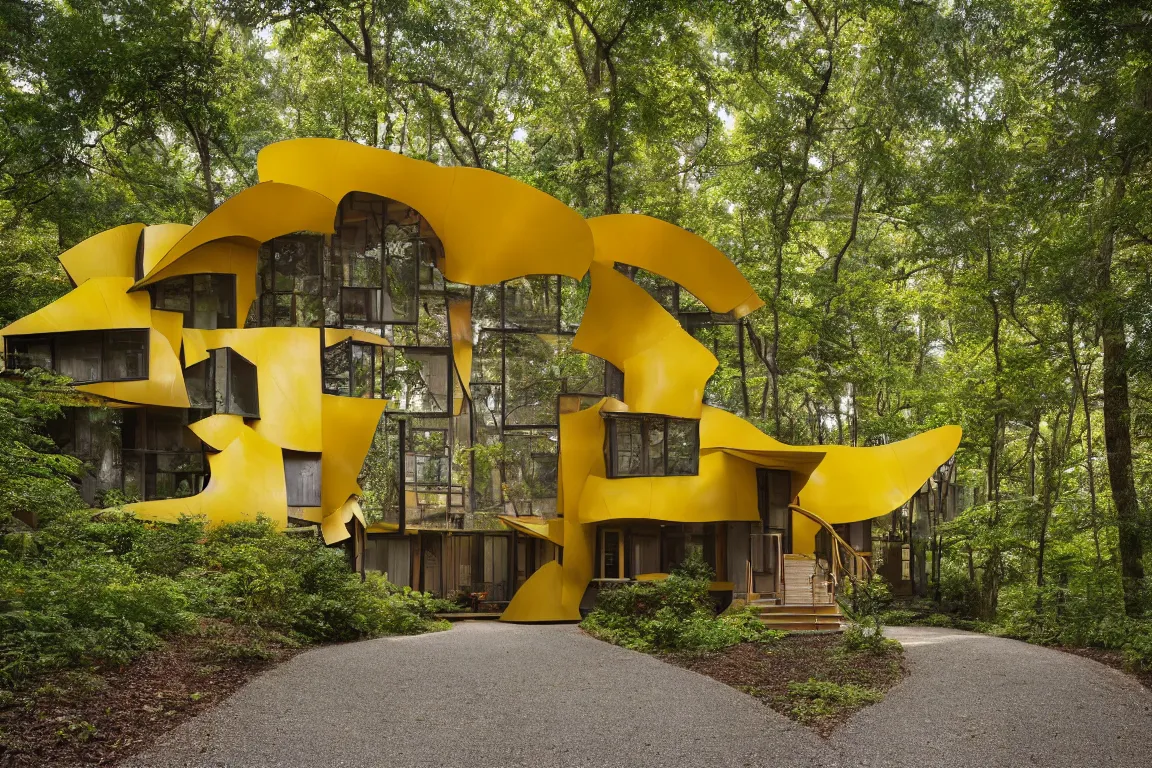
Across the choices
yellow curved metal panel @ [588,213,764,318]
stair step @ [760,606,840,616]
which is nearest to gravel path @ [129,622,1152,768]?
stair step @ [760,606,840,616]

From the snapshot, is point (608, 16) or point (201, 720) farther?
point (608, 16)

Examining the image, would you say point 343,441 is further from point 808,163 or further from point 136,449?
point 808,163

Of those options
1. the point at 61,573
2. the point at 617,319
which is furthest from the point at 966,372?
the point at 61,573

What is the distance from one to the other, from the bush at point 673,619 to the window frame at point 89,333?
9.14m

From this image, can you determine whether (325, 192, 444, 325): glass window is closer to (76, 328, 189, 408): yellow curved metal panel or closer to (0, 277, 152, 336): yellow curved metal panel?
(76, 328, 189, 408): yellow curved metal panel

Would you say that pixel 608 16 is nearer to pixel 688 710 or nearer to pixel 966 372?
pixel 966 372

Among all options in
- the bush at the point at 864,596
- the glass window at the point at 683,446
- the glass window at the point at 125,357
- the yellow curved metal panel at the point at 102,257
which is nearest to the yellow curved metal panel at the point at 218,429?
the glass window at the point at 125,357

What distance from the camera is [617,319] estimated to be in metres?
21.6

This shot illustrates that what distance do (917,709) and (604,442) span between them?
38.9ft

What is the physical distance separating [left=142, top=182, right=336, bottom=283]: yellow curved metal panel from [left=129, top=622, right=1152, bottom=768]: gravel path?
383 inches

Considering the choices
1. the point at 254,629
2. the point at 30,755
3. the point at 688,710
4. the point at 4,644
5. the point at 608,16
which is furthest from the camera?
the point at 608,16

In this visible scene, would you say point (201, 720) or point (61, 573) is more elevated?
point (61, 573)

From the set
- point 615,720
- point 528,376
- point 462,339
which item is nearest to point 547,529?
point 528,376

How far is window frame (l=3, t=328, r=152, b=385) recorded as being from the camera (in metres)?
18.0
